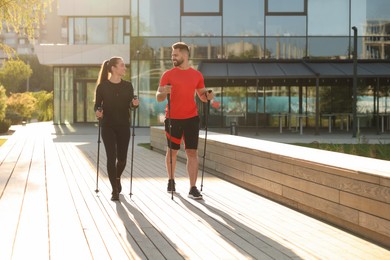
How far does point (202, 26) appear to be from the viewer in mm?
31500

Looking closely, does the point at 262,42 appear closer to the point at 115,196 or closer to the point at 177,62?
the point at 177,62

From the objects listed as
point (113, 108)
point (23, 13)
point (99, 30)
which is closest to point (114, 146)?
point (113, 108)

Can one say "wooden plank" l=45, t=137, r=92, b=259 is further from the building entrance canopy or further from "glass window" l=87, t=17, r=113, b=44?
"glass window" l=87, t=17, r=113, b=44

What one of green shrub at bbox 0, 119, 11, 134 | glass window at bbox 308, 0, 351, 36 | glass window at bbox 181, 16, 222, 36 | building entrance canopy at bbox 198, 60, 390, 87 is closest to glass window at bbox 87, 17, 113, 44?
glass window at bbox 181, 16, 222, 36

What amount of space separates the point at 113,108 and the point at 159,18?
24.1 m

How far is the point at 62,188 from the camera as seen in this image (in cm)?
982

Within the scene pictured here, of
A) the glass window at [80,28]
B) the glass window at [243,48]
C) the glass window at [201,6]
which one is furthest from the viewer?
the glass window at [80,28]

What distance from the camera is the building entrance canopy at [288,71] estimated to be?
26891mm

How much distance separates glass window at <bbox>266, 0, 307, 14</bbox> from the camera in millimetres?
30984

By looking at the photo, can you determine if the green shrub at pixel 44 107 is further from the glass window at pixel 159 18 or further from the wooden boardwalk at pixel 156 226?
the wooden boardwalk at pixel 156 226

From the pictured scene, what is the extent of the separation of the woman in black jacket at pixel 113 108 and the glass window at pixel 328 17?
23262mm

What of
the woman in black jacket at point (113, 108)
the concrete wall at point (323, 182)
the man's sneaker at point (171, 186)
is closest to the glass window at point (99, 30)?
the concrete wall at point (323, 182)

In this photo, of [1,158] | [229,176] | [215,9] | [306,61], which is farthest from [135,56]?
[229,176]

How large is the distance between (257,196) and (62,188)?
9.23 ft
